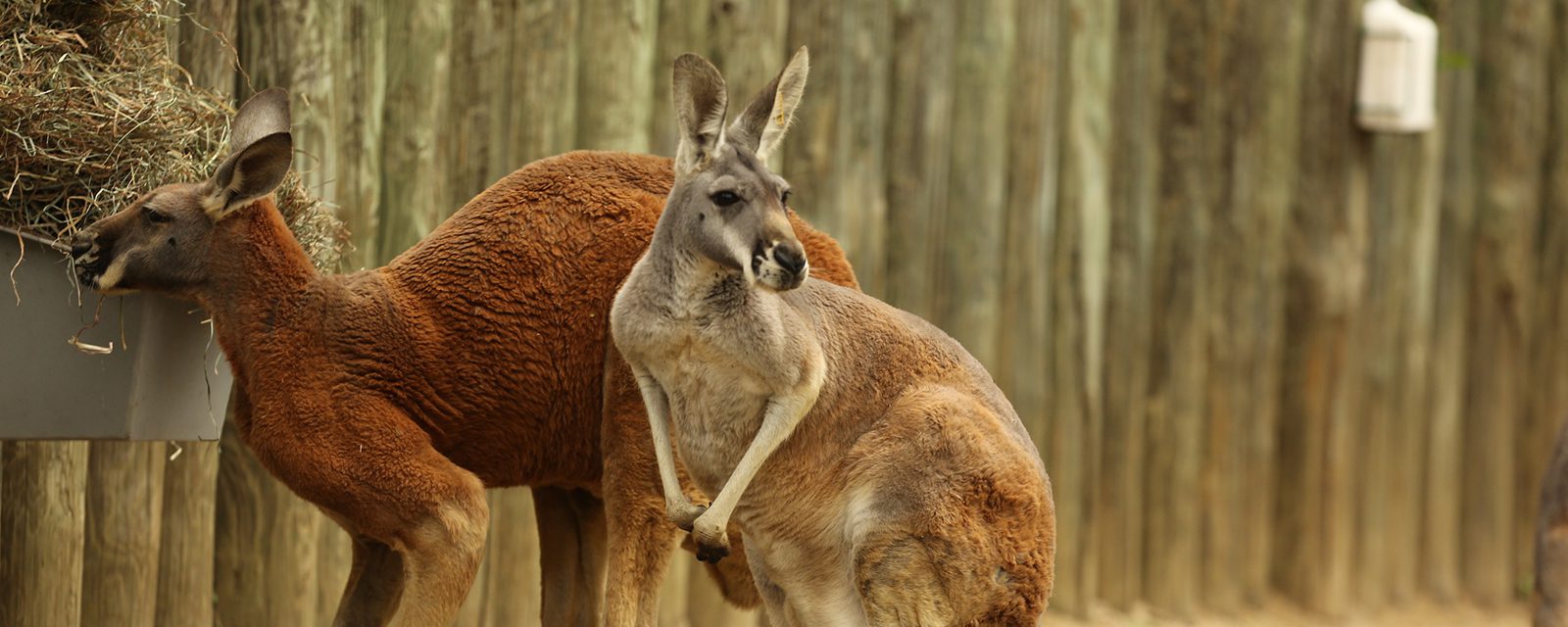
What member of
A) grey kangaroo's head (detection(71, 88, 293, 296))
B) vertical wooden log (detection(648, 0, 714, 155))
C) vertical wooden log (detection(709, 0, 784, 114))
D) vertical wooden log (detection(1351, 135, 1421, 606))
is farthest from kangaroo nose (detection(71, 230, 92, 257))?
vertical wooden log (detection(1351, 135, 1421, 606))

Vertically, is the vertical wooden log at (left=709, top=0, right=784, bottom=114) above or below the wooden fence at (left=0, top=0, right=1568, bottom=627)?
above

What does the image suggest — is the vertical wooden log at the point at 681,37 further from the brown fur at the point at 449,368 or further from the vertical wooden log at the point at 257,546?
the vertical wooden log at the point at 257,546


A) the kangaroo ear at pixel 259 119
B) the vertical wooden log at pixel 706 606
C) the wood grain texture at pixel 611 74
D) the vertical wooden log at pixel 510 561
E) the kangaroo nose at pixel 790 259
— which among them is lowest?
the vertical wooden log at pixel 706 606

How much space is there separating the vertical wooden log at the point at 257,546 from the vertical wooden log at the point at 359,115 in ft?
2.29

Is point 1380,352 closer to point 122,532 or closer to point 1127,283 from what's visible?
point 1127,283

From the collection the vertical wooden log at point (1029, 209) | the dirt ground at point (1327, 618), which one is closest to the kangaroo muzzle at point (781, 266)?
the vertical wooden log at point (1029, 209)

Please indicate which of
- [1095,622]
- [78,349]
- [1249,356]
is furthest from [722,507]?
[1249,356]

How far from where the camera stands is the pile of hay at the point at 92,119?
415cm

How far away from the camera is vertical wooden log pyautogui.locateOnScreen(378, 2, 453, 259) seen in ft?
18.5

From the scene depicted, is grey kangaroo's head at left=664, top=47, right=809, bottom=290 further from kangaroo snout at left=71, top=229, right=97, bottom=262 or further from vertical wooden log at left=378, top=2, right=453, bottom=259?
vertical wooden log at left=378, top=2, right=453, bottom=259

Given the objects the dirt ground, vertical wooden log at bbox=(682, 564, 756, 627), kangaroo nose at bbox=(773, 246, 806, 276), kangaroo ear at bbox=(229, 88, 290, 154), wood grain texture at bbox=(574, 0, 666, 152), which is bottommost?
the dirt ground

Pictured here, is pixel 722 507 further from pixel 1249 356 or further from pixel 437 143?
pixel 1249 356

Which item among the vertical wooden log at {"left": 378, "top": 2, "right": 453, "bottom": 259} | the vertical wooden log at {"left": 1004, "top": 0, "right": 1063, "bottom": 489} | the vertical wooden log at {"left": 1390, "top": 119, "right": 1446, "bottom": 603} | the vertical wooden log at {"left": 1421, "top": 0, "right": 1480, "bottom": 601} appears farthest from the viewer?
the vertical wooden log at {"left": 1421, "top": 0, "right": 1480, "bottom": 601}

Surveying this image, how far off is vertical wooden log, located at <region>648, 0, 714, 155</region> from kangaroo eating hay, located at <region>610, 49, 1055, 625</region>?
2203 mm
